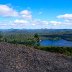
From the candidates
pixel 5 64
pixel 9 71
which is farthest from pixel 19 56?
pixel 9 71

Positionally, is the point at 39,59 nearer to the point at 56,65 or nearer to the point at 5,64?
the point at 56,65

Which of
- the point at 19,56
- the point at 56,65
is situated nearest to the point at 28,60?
the point at 19,56

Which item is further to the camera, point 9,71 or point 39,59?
point 39,59

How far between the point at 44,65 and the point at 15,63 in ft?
7.66

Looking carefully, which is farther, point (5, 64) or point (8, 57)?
point (8, 57)

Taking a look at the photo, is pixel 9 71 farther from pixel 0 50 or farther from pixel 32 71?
pixel 0 50

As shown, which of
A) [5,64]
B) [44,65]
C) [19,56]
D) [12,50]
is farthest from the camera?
[12,50]

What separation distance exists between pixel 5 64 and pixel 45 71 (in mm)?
3004

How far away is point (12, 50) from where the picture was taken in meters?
18.7

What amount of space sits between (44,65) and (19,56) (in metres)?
2.52

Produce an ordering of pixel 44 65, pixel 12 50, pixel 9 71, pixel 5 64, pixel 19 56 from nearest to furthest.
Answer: pixel 9 71 → pixel 5 64 → pixel 44 65 → pixel 19 56 → pixel 12 50

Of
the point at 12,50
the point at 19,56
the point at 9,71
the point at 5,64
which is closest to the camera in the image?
the point at 9,71

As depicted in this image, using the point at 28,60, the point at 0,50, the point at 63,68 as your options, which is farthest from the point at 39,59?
the point at 0,50

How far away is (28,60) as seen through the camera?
1658 centimetres
